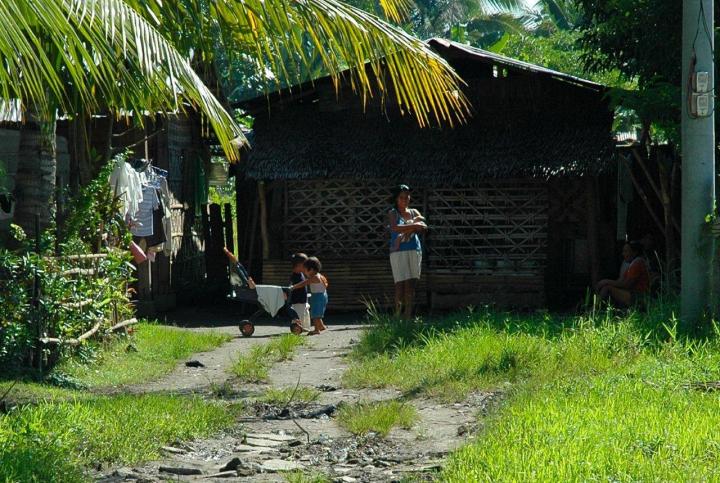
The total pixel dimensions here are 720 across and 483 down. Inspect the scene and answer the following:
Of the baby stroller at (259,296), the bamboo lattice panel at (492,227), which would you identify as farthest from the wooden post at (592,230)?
the baby stroller at (259,296)

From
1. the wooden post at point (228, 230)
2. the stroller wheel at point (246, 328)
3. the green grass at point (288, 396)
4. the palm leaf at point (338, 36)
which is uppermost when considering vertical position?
the palm leaf at point (338, 36)

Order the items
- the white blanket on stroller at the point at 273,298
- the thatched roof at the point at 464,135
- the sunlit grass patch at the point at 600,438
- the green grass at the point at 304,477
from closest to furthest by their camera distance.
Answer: the sunlit grass patch at the point at 600,438
the green grass at the point at 304,477
the white blanket on stroller at the point at 273,298
the thatched roof at the point at 464,135

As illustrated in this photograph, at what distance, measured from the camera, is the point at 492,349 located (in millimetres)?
10289

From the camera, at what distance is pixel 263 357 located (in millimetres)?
11945

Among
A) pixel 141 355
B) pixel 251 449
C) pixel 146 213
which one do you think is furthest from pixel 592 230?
pixel 251 449

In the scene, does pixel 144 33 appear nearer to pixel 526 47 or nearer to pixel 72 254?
pixel 72 254

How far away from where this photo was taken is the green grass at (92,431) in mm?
5996

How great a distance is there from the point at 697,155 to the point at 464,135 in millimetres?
6818

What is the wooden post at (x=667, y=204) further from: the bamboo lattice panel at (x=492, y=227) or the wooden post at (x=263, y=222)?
the wooden post at (x=263, y=222)

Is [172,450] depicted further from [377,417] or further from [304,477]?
[377,417]

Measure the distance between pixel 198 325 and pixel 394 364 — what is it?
6489 millimetres

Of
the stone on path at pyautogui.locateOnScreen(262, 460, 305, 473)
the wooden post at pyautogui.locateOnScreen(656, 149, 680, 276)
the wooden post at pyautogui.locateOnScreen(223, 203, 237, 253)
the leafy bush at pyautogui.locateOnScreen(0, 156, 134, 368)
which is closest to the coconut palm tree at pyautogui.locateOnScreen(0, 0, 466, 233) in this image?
the leafy bush at pyautogui.locateOnScreen(0, 156, 134, 368)

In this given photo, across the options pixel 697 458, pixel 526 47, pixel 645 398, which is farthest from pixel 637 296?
pixel 526 47

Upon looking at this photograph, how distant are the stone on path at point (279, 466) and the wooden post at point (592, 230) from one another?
11.3 meters
